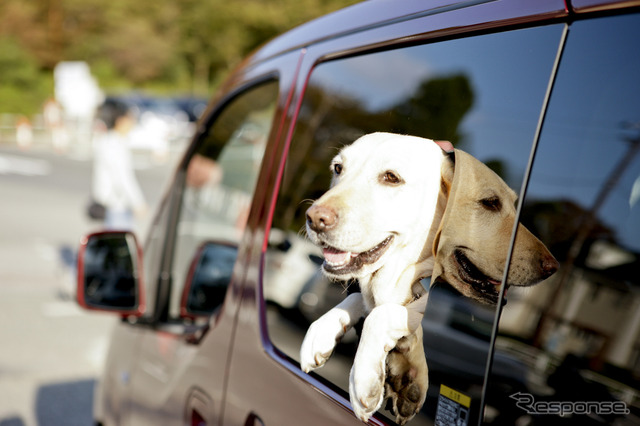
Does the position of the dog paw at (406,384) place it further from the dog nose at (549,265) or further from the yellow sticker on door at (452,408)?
the dog nose at (549,265)

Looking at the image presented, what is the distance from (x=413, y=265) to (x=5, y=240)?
8.62 meters

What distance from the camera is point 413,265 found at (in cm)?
114

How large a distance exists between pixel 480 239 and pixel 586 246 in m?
0.17

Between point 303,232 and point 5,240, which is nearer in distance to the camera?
point 303,232

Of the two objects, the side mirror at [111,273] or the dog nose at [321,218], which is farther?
the side mirror at [111,273]

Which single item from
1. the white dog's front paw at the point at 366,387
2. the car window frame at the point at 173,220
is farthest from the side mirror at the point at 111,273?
the white dog's front paw at the point at 366,387

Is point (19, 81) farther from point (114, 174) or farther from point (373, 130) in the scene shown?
point (373, 130)

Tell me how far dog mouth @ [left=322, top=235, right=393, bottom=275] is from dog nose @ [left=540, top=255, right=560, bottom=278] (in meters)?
0.29

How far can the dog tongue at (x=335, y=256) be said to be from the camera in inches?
49.5

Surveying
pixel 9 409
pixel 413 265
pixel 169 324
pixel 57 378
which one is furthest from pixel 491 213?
pixel 57 378

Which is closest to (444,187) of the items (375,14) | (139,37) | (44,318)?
(375,14)

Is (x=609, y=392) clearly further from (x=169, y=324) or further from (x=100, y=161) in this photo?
(x=100, y=161)

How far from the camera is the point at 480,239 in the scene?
41.0 inches

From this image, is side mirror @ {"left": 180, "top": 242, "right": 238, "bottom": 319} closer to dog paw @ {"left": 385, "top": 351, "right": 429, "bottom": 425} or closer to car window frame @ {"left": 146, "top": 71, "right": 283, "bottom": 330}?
car window frame @ {"left": 146, "top": 71, "right": 283, "bottom": 330}
